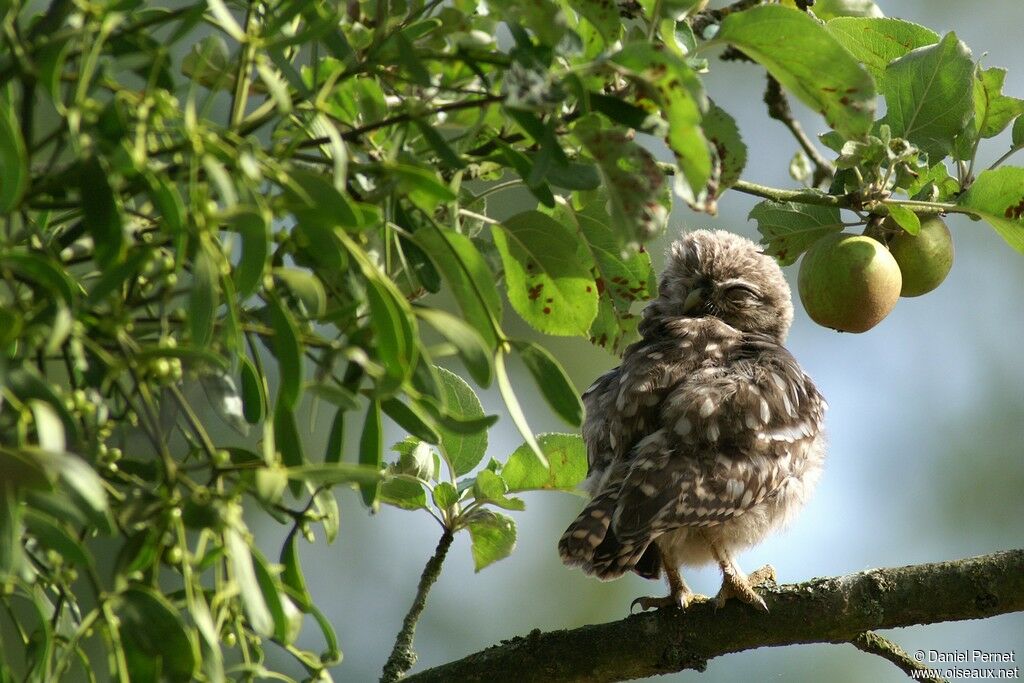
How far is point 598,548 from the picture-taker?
268 cm

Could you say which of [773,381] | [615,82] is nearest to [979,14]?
[773,381]

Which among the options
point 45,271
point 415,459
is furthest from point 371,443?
point 415,459

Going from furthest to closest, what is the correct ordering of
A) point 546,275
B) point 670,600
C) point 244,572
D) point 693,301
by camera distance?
1. point 693,301
2. point 670,600
3. point 546,275
4. point 244,572

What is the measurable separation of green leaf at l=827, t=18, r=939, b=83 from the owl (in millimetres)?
1020

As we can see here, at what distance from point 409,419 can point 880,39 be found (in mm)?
1287

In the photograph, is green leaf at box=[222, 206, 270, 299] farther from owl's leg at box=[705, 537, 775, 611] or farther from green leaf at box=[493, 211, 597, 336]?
owl's leg at box=[705, 537, 775, 611]

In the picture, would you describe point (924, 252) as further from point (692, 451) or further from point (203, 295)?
point (203, 295)

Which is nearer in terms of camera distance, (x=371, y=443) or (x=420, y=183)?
(x=420, y=183)

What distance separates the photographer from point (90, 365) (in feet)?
3.74

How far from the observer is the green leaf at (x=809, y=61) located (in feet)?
4.04

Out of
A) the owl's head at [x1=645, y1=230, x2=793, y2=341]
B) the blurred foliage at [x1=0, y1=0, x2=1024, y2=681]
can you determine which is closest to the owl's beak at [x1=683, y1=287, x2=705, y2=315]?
the owl's head at [x1=645, y1=230, x2=793, y2=341]

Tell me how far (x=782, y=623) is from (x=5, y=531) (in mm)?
1589

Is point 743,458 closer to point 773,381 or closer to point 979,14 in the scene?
point 773,381

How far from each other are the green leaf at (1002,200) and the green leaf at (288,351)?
136 cm
